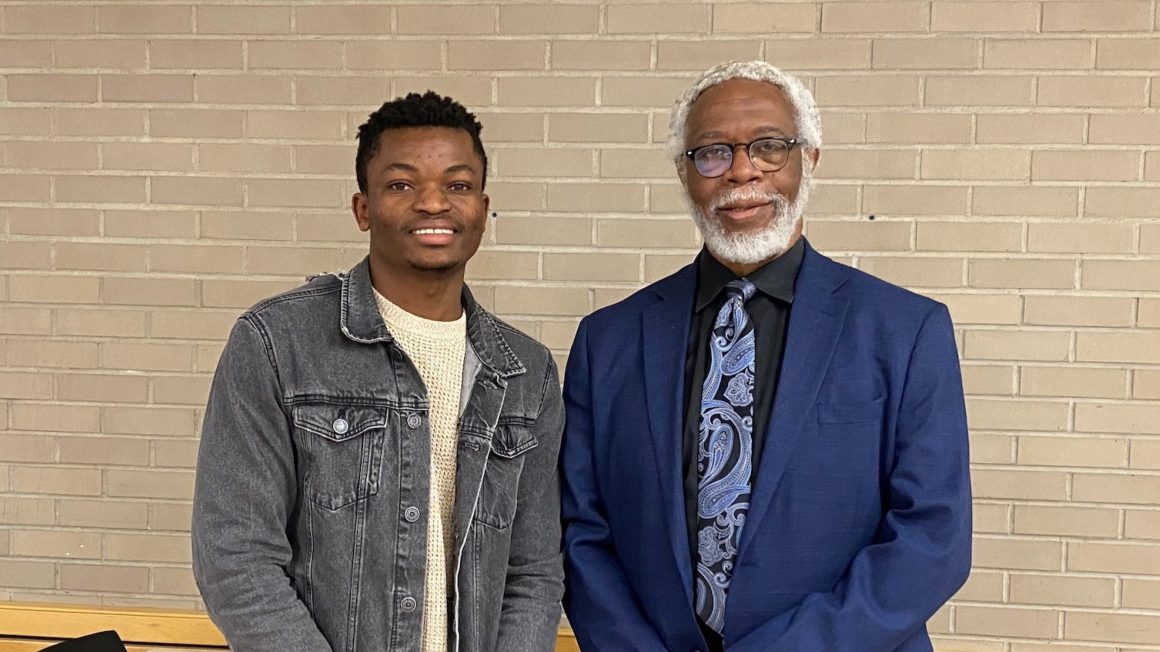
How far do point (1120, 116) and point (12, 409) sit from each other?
308 centimetres

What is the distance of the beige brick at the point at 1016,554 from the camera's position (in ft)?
8.91

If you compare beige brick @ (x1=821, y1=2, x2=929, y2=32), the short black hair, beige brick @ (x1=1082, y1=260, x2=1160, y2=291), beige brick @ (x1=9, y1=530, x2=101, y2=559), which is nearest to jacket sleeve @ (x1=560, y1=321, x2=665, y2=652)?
the short black hair

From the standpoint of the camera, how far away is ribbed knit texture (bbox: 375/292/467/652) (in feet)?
5.69

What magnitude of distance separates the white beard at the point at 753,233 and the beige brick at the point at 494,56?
3.43ft

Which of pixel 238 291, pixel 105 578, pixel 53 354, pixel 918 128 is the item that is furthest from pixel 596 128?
pixel 105 578

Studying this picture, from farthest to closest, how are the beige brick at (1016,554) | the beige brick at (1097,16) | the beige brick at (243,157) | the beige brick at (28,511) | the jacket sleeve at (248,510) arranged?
the beige brick at (28,511) < the beige brick at (243,157) < the beige brick at (1016,554) < the beige brick at (1097,16) < the jacket sleeve at (248,510)

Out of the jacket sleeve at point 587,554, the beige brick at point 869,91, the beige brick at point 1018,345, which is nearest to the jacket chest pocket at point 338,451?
the jacket sleeve at point 587,554

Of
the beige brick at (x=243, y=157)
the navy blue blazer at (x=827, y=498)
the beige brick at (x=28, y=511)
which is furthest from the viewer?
the beige brick at (x=28, y=511)

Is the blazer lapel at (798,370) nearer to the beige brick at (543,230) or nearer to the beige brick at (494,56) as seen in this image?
the beige brick at (543,230)

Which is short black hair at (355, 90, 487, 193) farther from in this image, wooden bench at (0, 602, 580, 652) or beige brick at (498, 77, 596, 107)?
wooden bench at (0, 602, 580, 652)

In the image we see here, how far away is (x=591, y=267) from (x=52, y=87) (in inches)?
62.0

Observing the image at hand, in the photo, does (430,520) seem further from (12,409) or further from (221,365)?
(12,409)

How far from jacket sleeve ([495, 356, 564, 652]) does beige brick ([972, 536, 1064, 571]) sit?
137 centimetres

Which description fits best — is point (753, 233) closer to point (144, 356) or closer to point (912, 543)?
point (912, 543)
